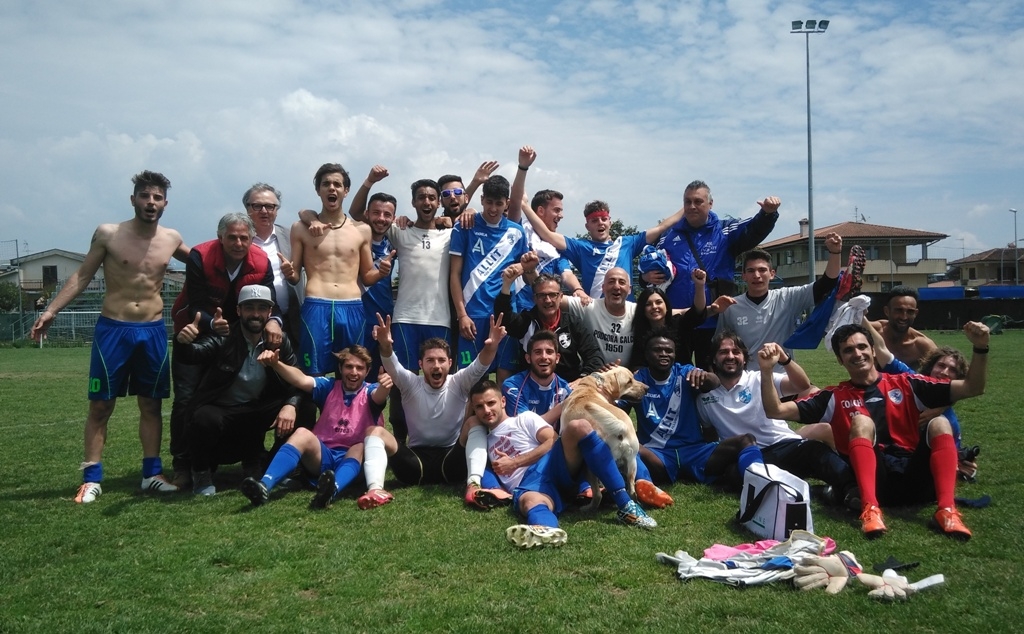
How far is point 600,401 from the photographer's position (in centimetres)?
500

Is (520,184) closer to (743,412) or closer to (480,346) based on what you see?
(480,346)

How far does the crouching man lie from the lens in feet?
19.1

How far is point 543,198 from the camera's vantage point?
780 cm

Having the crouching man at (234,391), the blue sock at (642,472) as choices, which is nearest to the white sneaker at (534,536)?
the blue sock at (642,472)

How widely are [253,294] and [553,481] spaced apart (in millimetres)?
2784

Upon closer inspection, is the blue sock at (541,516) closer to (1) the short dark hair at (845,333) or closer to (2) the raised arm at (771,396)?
(2) the raised arm at (771,396)

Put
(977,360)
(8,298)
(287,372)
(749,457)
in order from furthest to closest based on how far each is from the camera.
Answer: (8,298)
(287,372)
(749,457)
(977,360)

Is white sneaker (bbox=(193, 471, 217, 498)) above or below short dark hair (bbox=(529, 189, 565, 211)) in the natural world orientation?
below

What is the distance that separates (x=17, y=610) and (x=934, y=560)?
445cm

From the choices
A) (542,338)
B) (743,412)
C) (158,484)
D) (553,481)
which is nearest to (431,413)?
(542,338)

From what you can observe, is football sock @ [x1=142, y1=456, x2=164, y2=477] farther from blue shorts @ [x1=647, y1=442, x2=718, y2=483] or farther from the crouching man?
blue shorts @ [x1=647, y1=442, x2=718, y2=483]

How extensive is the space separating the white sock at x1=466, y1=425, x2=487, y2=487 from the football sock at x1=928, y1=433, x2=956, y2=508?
290 cm

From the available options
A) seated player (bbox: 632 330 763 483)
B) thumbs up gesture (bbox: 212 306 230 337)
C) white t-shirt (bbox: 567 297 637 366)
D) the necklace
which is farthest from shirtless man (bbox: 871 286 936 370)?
thumbs up gesture (bbox: 212 306 230 337)

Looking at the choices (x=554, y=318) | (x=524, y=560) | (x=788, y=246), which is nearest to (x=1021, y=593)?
(x=524, y=560)
